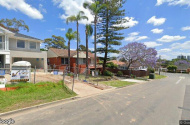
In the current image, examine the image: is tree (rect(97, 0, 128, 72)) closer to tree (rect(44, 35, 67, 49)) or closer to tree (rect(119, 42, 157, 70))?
tree (rect(119, 42, 157, 70))

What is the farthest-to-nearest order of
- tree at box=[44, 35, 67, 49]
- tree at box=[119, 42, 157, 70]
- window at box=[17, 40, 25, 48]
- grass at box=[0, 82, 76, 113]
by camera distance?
tree at box=[44, 35, 67, 49]
tree at box=[119, 42, 157, 70]
window at box=[17, 40, 25, 48]
grass at box=[0, 82, 76, 113]

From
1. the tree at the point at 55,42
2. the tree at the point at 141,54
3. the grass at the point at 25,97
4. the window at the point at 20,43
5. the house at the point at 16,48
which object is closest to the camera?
the grass at the point at 25,97

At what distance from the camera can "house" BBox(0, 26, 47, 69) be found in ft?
50.0

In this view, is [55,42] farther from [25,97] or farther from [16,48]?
[25,97]

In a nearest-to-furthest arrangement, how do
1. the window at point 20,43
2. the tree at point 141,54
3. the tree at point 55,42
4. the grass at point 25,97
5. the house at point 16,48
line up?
the grass at point 25,97, the house at point 16,48, the window at point 20,43, the tree at point 141,54, the tree at point 55,42

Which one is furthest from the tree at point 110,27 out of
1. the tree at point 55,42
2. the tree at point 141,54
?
the tree at point 55,42

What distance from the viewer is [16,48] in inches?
684

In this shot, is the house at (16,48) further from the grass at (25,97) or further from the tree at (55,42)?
the tree at (55,42)

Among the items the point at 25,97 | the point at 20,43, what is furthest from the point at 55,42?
the point at 25,97

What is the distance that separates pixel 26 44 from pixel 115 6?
58.5 feet

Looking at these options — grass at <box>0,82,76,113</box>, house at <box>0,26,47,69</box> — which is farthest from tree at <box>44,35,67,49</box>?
grass at <box>0,82,76,113</box>

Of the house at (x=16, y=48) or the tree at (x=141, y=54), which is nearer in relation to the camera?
the house at (x=16, y=48)

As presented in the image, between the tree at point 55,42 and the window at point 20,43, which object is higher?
the tree at point 55,42

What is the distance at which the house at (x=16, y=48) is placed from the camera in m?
15.2
